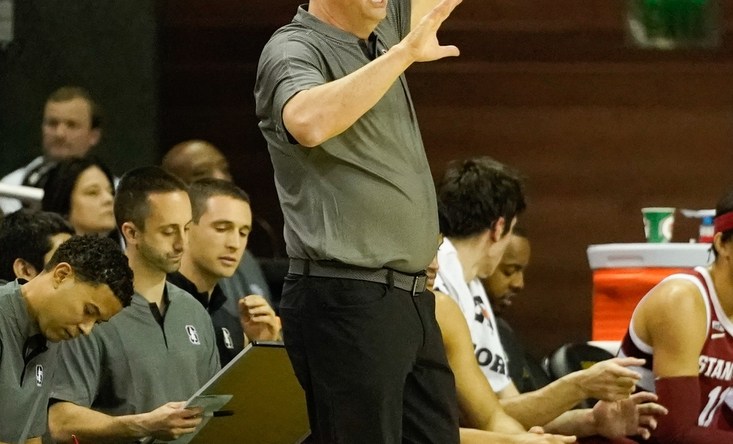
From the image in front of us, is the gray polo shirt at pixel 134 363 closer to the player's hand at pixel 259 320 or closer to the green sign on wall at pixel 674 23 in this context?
the player's hand at pixel 259 320

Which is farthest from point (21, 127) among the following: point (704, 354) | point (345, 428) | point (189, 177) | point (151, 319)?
point (345, 428)

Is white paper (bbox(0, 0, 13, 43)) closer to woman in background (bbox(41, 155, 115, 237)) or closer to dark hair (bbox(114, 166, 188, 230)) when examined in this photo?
woman in background (bbox(41, 155, 115, 237))

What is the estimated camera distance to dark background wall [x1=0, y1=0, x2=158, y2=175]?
554cm

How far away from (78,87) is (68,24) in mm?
280

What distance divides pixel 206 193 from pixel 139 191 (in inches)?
15.1

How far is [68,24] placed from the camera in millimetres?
5574

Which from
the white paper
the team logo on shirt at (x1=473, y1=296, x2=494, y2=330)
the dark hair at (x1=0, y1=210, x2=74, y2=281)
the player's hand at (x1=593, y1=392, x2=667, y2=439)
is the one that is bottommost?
the player's hand at (x1=593, y1=392, x2=667, y2=439)

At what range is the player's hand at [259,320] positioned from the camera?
374 cm

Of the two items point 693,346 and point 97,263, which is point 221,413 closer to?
point 97,263

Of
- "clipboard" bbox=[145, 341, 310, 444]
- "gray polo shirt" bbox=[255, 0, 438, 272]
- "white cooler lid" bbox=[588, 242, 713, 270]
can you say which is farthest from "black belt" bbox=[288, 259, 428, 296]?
"white cooler lid" bbox=[588, 242, 713, 270]

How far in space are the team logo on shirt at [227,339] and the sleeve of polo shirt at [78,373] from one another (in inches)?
23.5

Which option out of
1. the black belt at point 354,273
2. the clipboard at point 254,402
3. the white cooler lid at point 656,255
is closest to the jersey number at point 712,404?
the clipboard at point 254,402

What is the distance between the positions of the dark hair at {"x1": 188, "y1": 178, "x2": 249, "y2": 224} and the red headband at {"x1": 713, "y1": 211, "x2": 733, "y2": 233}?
1436 mm

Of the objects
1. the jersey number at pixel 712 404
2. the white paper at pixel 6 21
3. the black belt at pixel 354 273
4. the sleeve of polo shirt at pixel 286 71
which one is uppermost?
the white paper at pixel 6 21
